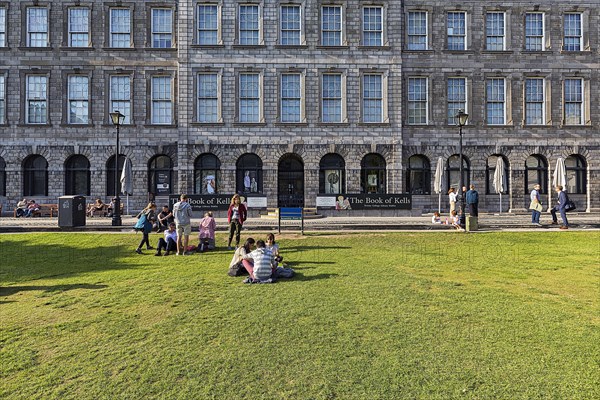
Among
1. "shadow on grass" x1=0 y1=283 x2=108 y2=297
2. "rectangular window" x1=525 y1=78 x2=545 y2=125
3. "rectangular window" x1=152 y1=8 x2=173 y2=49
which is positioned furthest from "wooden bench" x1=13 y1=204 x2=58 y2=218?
"rectangular window" x1=525 y1=78 x2=545 y2=125

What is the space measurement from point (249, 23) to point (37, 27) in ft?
49.0

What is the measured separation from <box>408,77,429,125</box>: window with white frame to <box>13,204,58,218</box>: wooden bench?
82.0 feet

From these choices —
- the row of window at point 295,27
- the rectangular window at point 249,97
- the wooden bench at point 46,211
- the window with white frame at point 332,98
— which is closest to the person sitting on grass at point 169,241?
the rectangular window at point 249,97

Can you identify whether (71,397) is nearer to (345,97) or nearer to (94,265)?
(94,265)

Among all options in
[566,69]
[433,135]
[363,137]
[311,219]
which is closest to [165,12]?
[363,137]

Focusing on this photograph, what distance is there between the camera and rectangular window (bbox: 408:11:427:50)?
86.7 ft

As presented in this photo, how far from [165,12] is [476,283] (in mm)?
27039

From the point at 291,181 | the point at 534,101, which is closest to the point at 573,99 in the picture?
the point at 534,101

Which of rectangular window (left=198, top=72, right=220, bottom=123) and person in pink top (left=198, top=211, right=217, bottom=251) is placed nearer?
person in pink top (left=198, top=211, right=217, bottom=251)

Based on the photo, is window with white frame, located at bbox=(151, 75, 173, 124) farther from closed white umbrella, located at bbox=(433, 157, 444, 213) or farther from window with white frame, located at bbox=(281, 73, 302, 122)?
closed white umbrella, located at bbox=(433, 157, 444, 213)

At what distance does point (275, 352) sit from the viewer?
16.1 ft

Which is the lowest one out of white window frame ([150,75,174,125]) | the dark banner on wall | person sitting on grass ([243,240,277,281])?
person sitting on grass ([243,240,277,281])

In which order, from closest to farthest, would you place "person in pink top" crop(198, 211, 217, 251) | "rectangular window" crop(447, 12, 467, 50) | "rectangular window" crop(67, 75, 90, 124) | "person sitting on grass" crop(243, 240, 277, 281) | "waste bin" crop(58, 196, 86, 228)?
"person sitting on grass" crop(243, 240, 277, 281), "person in pink top" crop(198, 211, 217, 251), "waste bin" crop(58, 196, 86, 228), "rectangular window" crop(67, 75, 90, 124), "rectangular window" crop(447, 12, 467, 50)

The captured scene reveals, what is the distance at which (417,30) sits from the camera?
26453 mm
